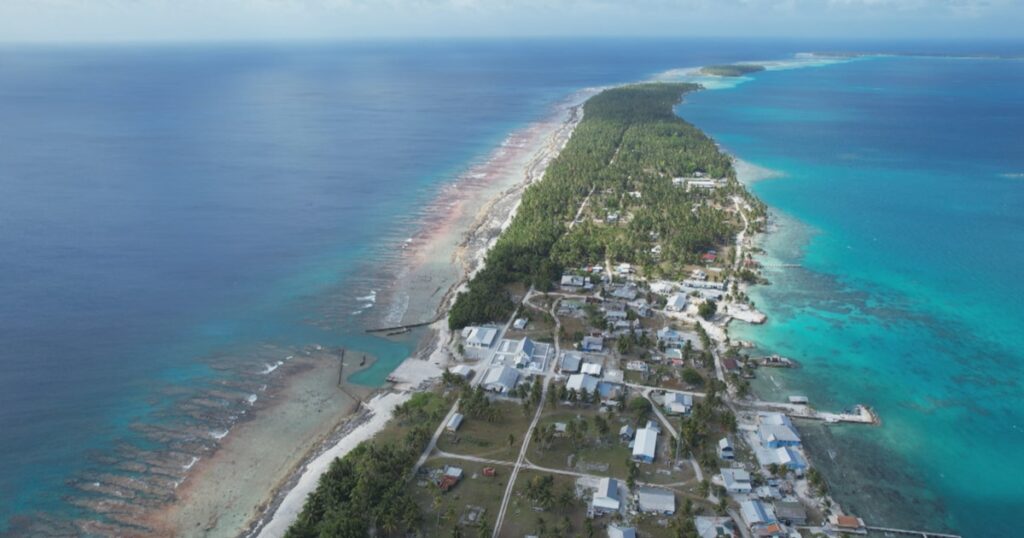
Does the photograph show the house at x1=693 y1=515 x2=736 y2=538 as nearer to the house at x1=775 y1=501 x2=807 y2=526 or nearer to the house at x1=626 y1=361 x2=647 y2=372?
the house at x1=775 y1=501 x2=807 y2=526

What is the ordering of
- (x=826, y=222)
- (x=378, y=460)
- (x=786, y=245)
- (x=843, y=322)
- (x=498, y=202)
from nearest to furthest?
1. (x=378, y=460)
2. (x=843, y=322)
3. (x=786, y=245)
4. (x=826, y=222)
5. (x=498, y=202)

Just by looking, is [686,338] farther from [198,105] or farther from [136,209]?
[198,105]

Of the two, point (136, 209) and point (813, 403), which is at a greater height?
point (136, 209)

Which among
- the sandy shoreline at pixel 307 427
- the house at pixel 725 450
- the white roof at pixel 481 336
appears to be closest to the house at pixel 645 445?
the house at pixel 725 450

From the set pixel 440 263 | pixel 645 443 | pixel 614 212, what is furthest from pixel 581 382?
pixel 614 212

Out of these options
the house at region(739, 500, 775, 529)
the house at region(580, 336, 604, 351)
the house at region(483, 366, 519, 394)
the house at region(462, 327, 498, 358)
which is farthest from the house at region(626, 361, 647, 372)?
the house at region(739, 500, 775, 529)

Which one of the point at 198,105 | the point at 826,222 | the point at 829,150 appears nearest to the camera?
the point at 826,222

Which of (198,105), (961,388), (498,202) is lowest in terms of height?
(961,388)

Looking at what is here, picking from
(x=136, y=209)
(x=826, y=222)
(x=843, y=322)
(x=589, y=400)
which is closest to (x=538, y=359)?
(x=589, y=400)

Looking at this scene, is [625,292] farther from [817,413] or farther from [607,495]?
[607,495]
